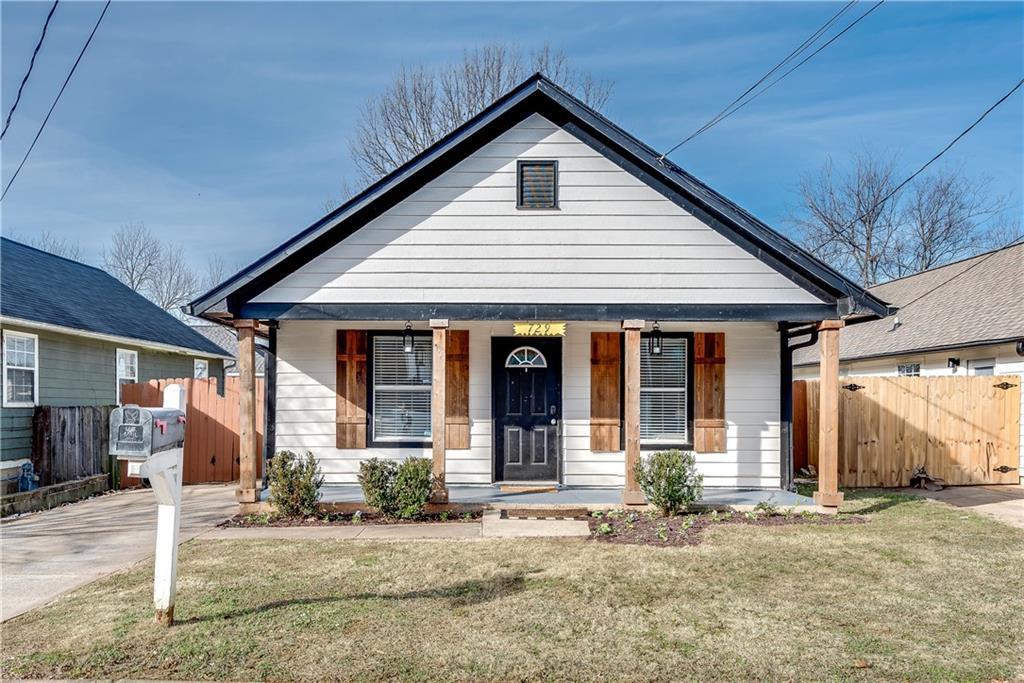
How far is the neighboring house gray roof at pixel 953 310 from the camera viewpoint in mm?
12953

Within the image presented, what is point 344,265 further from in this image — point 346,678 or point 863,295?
point 863,295

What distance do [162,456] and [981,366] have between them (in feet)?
46.0

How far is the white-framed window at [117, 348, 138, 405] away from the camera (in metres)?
14.7

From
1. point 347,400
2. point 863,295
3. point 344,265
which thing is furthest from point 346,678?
point 863,295

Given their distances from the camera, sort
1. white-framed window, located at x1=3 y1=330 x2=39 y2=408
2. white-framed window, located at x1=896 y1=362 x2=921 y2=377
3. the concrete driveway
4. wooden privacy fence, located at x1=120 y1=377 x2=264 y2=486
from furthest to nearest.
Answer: white-framed window, located at x1=896 y1=362 x2=921 y2=377
wooden privacy fence, located at x1=120 y1=377 x2=264 y2=486
white-framed window, located at x1=3 y1=330 x2=39 y2=408
the concrete driveway

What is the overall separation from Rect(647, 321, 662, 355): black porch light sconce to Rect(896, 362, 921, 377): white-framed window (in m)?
8.28

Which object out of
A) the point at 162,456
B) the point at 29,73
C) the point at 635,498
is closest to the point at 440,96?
the point at 29,73

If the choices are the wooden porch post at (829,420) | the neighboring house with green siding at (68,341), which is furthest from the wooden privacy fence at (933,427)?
the neighboring house with green siding at (68,341)

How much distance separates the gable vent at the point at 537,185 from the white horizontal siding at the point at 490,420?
1.97 metres

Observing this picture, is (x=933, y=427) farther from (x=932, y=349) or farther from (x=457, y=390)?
(x=457, y=390)

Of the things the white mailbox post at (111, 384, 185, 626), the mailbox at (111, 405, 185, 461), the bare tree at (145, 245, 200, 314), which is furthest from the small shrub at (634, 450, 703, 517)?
the bare tree at (145, 245, 200, 314)

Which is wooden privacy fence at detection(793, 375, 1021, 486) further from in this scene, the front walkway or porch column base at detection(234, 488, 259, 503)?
porch column base at detection(234, 488, 259, 503)

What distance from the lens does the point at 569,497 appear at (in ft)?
29.9

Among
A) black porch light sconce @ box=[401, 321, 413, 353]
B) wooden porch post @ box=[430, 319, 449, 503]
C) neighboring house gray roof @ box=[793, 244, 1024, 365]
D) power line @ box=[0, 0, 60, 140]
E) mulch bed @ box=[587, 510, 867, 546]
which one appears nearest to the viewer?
power line @ box=[0, 0, 60, 140]
